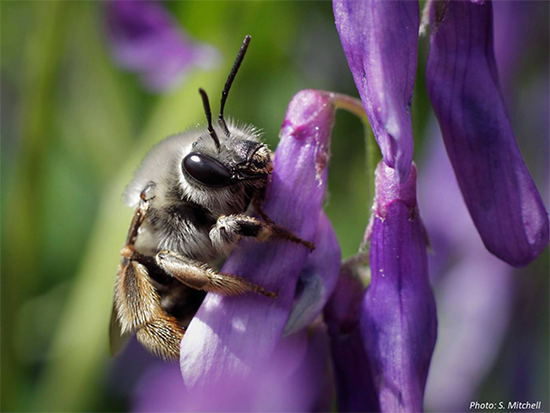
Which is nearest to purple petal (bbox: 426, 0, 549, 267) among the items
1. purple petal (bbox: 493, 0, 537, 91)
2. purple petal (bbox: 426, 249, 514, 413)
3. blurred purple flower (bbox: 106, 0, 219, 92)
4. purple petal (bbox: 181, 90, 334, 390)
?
purple petal (bbox: 181, 90, 334, 390)

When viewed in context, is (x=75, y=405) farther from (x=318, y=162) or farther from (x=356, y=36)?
(x=356, y=36)

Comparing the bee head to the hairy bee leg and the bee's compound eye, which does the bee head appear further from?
the hairy bee leg

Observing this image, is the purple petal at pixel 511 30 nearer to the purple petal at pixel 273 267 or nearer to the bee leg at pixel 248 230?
the purple petal at pixel 273 267

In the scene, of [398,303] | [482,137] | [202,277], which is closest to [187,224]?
[202,277]

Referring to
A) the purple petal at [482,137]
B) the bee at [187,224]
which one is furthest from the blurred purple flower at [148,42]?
the purple petal at [482,137]

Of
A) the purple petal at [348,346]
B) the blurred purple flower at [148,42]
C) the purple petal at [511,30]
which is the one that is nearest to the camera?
the purple petal at [348,346]

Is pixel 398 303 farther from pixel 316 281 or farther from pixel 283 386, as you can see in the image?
pixel 283 386
